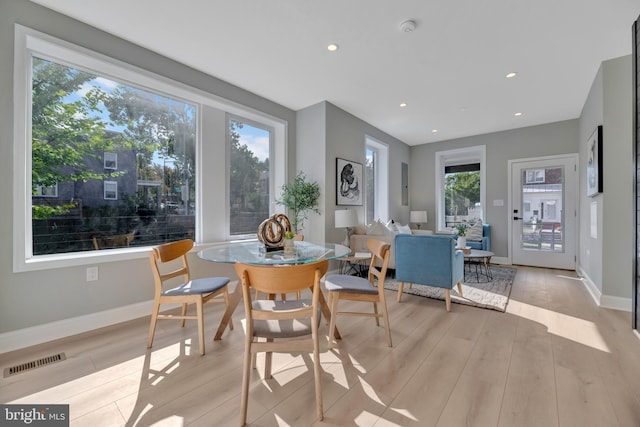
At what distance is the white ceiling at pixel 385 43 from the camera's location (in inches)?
88.1

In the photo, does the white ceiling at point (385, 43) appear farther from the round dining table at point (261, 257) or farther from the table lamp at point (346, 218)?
the round dining table at point (261, 257)

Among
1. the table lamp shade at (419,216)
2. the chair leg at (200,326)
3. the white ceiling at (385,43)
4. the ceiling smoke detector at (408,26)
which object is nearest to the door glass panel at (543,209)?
the white ceiling at (385,43)

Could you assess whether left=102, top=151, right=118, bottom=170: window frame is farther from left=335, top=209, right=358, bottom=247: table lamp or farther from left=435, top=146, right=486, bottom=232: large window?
left=435, top=146, right=486, bottom=232: large window

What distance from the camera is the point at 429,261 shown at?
3008 mm

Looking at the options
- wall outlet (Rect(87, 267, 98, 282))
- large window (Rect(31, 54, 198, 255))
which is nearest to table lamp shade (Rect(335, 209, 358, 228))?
large window (Rect(31, 54, 198, 255))

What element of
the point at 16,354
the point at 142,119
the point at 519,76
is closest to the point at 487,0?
the point at 519,76

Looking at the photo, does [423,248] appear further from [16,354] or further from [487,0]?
[16,354]

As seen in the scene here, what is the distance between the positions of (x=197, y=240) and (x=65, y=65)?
81.5 inches

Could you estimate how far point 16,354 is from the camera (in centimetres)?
202

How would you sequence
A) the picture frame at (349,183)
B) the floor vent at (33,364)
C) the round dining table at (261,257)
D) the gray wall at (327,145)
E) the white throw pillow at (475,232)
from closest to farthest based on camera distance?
the floor vent at (33,364) < the round dining table at (261,257) < the gray wall at (327,145) < the picture frame at (349,183) < the white throw pillow at (475,232)

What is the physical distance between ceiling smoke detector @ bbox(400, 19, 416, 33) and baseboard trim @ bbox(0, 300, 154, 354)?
360 centimetres

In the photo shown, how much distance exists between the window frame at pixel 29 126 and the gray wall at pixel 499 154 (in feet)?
15.6

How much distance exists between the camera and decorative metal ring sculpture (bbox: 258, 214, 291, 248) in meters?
2.33

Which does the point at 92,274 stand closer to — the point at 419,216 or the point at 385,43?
the point at 385,43
